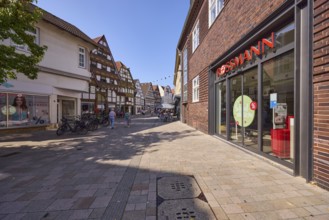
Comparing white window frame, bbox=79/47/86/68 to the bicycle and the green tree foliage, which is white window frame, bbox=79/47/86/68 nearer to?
the bicycle

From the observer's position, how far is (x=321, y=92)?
311cm

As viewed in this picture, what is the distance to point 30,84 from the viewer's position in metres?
11.6

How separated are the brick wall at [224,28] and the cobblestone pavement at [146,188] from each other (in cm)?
377

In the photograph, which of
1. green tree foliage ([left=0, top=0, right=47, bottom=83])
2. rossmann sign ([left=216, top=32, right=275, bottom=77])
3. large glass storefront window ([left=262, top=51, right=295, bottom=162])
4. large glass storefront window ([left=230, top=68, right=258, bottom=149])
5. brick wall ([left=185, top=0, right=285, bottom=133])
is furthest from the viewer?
large glass storefront window ([left=230, top=68, right=258, bottom=149])

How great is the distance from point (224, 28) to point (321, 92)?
16.2 feet

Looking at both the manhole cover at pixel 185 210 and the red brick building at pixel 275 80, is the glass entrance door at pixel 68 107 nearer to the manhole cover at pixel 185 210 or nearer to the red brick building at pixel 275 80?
the red brick building at pixel 275 80

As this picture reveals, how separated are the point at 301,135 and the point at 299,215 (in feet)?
5.45

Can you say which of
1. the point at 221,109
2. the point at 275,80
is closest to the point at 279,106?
the point at 275,80

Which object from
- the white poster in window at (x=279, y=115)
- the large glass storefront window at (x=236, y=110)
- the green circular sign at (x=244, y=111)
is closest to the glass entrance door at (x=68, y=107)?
the large glass storefront window at (x=236, y=110)

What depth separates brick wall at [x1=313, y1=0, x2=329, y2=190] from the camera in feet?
9.87

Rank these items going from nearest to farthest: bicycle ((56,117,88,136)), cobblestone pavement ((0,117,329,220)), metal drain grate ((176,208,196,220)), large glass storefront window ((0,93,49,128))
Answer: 1. metal drain grate ((176,208,196,220))
2. cobblestone pavement ((0,117,329,220))
3. bicycle ((56,117,88,136))
4. large glass storefront window ((0,93,49,128))

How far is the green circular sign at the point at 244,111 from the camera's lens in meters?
5.73

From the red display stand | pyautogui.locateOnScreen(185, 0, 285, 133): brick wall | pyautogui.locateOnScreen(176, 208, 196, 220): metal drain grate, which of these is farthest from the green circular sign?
pyautogui.locateOnScreen(176, 208, 196, 220): metal drain grate

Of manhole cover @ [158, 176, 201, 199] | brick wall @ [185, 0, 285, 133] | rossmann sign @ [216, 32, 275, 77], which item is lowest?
manhole cover @ [158, 176, 201, 199]
